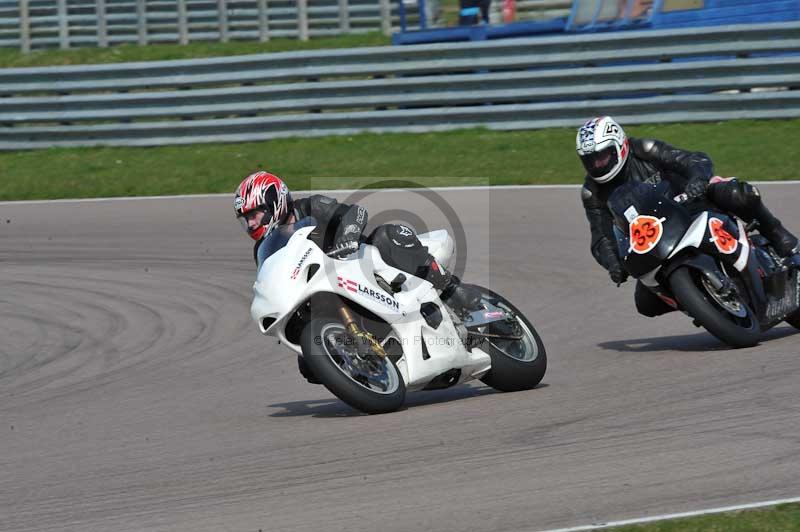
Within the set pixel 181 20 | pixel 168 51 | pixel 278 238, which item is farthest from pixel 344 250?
pixel 181 20

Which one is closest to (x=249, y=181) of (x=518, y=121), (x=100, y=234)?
(x=100, y=234)

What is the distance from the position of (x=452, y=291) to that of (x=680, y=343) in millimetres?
2002

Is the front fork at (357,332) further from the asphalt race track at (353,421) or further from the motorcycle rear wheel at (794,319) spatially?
the motorcycle rear wheel at (794,319)

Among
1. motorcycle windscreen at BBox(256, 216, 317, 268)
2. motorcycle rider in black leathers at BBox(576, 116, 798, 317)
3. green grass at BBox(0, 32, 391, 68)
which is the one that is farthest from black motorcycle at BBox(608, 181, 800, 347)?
green grass at BBox(0, 32, 391, 68)

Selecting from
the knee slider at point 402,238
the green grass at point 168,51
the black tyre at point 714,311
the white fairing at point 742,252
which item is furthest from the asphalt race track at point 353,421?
the green grass at point 168,51

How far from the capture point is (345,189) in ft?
48.0

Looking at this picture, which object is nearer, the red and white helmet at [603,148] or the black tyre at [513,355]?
the black tyre at [513,355]

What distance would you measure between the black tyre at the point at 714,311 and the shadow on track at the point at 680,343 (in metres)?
0.23

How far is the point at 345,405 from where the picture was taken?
707 cm

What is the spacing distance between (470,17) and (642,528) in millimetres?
15161

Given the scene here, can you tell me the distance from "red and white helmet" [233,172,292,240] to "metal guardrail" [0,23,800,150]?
9777mm

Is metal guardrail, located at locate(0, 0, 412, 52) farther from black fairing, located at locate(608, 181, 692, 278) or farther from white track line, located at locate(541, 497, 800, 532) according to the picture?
white track line, located at locate(541, 497, 800, 532)

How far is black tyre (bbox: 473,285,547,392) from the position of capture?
677cm

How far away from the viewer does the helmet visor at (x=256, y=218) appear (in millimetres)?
6488
